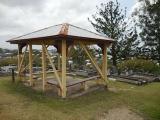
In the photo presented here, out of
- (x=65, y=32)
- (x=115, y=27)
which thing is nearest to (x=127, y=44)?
(x=115, y=27)

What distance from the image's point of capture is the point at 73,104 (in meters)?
10.2

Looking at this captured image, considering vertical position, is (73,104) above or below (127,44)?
below

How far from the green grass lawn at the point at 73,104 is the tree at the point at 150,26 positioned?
1473 cm

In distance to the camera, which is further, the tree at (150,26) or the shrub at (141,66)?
the tree at (150,26)

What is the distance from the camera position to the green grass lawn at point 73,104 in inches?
345

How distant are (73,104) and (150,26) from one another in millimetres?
19734

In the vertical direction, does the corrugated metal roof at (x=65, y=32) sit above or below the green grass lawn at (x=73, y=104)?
above

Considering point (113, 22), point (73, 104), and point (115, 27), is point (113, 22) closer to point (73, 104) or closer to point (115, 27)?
point (115, 27)

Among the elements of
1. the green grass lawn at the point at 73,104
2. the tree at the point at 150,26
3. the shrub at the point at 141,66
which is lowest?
the green grass lawn at the point at 73,104

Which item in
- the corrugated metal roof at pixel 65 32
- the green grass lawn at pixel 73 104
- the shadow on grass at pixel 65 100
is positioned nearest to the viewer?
the green grass lawn at pixel 73 104

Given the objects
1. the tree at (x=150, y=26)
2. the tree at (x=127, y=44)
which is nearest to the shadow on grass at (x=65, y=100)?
the tree at (x=127, y=44)

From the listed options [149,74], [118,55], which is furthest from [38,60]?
[149,74]

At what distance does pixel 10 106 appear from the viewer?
9828 millimetres

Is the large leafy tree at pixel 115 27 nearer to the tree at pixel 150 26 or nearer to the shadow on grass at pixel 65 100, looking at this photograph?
the tree at pixel 150 26
